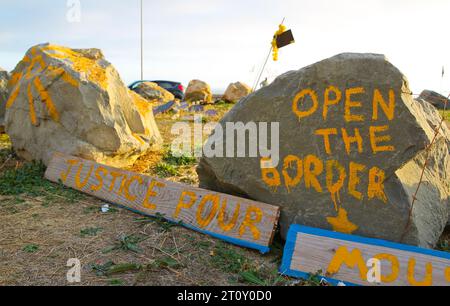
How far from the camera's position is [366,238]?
3135 millimetres

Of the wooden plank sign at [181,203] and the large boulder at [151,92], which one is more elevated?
the large boulder at [151,92]

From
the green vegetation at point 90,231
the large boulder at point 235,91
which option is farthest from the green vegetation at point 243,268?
the large boulder at point 235,91

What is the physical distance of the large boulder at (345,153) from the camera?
3223mm

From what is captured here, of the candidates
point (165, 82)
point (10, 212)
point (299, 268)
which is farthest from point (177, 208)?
point (165, 82)

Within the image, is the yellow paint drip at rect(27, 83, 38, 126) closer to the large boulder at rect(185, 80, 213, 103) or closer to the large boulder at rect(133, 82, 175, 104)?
the large boulder at rect(133, 82, 175, 104)

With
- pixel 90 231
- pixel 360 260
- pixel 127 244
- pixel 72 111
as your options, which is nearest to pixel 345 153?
pixel 360 260

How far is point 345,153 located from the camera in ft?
11.1

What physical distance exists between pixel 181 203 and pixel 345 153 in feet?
5.23

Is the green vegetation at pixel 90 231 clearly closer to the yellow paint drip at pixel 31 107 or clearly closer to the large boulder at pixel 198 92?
the yellow paint drip at pixel 31 107

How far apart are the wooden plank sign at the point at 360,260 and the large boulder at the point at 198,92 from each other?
1621 cm

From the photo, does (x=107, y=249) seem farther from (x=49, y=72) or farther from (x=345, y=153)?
(x=49, y=72)

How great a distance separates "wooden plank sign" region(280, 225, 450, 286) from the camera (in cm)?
283

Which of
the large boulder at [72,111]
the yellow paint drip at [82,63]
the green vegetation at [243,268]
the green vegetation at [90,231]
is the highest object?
the yellow paint drip at [82,63]

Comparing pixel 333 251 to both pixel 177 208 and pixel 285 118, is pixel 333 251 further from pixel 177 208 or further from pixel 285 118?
pixel 177 208
